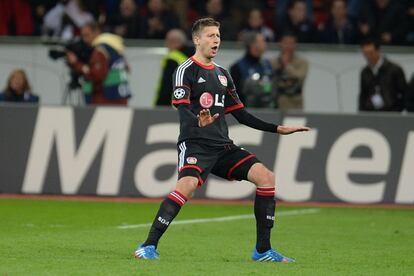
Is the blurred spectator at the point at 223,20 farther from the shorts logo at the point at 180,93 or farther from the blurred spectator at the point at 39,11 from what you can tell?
the shorts logo at the point at 180,93

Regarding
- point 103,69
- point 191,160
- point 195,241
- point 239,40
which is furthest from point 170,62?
point 191,160

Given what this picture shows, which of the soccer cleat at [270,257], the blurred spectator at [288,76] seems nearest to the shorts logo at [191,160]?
the soccer cleat at [270,257]

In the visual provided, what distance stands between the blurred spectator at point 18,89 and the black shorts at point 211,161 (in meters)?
8.97

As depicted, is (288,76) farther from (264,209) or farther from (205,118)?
(205,118)

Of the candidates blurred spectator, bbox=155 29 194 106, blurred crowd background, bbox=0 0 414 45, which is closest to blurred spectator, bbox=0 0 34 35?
blurred crowd background, bbox=0 0 414 45

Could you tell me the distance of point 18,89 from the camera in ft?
61.1

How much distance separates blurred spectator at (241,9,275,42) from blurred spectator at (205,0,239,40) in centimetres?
21

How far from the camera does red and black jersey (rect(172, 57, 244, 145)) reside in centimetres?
987

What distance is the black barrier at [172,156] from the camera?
16875 millimetres

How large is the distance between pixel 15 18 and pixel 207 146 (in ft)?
40.4

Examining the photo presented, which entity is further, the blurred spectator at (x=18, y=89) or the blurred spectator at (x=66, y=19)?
the blurred spectator at (x=66, y=19)

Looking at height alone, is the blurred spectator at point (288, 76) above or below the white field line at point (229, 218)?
above

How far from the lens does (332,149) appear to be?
55.7 feet

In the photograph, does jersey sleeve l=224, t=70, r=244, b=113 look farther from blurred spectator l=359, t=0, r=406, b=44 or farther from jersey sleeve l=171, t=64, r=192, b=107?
blurred spectator l=359, t=0, r=406, b=44
